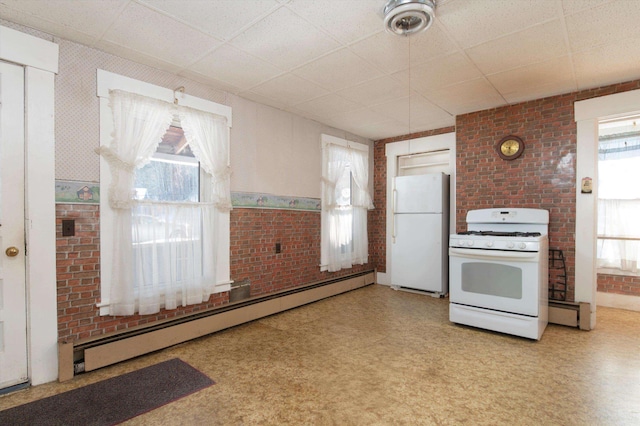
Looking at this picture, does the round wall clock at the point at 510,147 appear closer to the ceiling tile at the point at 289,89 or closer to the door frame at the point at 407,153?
the door frame at the point at 407,153

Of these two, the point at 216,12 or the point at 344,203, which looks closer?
the point at 216,12

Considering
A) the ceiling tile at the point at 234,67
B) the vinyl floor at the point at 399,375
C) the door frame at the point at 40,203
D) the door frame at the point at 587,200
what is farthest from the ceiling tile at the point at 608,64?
the door frame at the point at 40,203

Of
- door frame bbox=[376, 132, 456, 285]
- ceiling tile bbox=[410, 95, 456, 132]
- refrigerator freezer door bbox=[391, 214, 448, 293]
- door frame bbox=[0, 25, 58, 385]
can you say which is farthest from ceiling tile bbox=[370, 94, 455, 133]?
door frame bbox=[0, 25, 58, 385]

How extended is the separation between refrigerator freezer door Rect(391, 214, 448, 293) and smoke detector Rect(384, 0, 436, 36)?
10.3ft

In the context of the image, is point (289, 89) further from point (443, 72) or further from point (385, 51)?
point (443, 72)

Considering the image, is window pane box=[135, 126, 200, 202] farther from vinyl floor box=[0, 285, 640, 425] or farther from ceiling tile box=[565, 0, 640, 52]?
ceiling tile box=[565, 0, 640, 52]

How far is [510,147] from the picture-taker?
3953 millimetres

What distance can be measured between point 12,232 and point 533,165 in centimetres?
512

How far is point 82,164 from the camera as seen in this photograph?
8.23ft

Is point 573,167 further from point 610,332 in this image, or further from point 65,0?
point 65,0

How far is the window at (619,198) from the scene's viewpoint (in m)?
4.21

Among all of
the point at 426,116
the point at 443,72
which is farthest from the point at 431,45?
the point at 426,116

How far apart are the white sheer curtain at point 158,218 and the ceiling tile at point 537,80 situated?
2.98 m

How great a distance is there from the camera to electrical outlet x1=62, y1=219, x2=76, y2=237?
2.42 m
